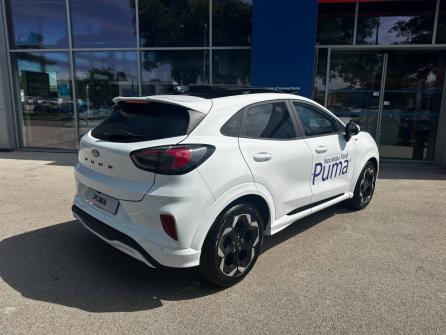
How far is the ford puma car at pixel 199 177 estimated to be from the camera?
2828mm

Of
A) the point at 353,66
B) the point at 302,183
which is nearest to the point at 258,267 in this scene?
the point at 302,183

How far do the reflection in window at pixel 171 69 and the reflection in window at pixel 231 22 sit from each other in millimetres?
595

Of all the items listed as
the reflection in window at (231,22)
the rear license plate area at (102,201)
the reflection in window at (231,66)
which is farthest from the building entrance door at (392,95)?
Result: the rear license plate area at (102,201)

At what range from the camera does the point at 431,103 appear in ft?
29.6

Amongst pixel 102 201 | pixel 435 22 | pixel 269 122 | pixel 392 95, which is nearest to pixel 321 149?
pixel 269 122

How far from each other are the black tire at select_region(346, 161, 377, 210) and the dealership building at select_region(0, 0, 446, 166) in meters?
3.46

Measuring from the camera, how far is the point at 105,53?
10.1 m

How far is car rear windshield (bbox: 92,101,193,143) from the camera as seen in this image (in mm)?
3021

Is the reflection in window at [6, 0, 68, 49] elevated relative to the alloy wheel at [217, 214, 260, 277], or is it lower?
elevated

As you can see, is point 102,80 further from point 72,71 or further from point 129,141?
point 129,141

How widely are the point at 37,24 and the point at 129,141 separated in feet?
30.7

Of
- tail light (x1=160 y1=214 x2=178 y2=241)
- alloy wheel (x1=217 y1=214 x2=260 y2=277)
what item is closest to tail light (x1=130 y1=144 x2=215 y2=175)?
tail light (x1=160 y1=214 x2=178 y2=241)

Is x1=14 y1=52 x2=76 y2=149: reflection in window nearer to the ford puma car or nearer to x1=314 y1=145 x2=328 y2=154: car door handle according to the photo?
the ford puma car

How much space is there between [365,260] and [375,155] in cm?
216
